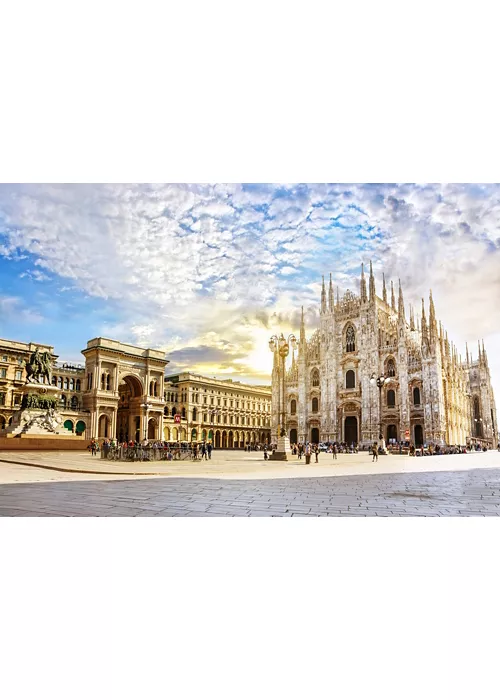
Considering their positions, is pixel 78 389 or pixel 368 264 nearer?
pixel 368 264

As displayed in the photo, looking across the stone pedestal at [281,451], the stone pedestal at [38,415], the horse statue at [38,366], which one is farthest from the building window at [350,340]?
the horse statue at [38,366]

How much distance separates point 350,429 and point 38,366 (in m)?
16.7

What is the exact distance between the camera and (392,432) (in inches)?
947

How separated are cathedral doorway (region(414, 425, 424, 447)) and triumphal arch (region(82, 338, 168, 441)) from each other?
1399 cm

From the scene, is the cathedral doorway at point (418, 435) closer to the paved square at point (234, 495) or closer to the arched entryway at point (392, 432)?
the arched entryway at point (392, 432)

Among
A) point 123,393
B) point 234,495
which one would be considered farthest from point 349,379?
point 234,495

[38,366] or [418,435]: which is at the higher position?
[38,366]

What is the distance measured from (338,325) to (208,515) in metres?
19.9

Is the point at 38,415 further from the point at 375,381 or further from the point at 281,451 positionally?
the point at 375,381

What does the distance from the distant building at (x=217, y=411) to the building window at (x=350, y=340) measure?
26.4 ft

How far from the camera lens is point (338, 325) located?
2414 cm

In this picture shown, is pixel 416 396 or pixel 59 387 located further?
pixel 416 396

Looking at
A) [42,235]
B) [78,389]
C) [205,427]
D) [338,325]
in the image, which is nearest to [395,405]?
[338,325]
